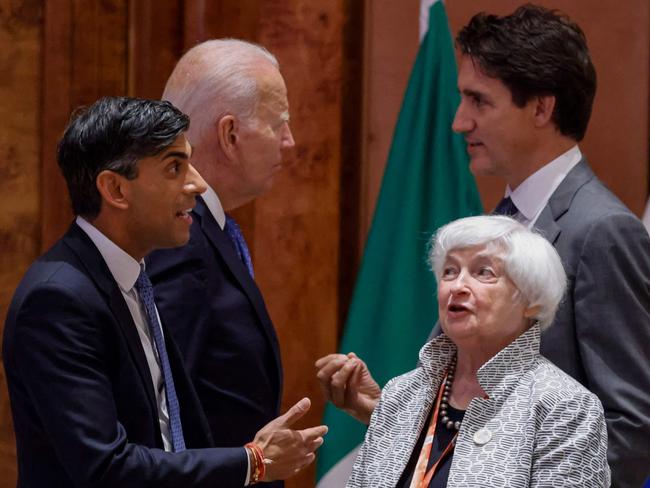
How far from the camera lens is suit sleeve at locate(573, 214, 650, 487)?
2750 millimetres

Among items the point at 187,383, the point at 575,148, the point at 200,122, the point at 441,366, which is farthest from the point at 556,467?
the point at 200,122

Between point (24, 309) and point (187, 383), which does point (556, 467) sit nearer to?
point (187, 383)

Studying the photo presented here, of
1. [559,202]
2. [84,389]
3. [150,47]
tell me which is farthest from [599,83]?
[84,389]

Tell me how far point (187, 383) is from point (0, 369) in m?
1.54

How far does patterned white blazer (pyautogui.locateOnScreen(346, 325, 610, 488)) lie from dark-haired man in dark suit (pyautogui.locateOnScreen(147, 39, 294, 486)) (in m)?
0.38

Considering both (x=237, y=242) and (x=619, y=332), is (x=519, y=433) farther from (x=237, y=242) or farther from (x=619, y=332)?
(x=237, y=242)

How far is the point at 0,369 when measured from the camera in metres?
4.02

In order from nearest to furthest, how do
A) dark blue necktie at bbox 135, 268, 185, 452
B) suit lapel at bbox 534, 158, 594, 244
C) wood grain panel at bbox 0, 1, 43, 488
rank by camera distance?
dark blue necktie at bbox 135, 268, 185, 452, suit lapel at bbox 534, 158, 594, 244, wood grain panel at bbox 0, 1, 43, 488

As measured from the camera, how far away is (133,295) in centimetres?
263

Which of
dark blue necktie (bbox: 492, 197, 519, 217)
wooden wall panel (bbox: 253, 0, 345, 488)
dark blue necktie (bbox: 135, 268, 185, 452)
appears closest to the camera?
dark blue necktie (bbox: 135, 268, 185, 452)

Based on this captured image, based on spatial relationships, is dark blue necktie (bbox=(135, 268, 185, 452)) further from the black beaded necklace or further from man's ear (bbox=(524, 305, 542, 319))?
man's ear (bbox=(524, 305, 542, 319))

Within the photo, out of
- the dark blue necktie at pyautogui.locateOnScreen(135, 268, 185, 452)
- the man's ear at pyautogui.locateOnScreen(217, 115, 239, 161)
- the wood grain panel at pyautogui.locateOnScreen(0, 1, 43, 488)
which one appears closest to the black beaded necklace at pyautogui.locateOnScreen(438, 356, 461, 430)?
the dark blue necktie at pyautogui.locateOnScreen(135, 268, 185, 452)

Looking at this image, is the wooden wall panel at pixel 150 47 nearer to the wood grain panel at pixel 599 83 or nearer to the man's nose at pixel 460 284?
the wood grain panel at pixel 599 83

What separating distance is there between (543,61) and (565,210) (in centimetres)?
41
